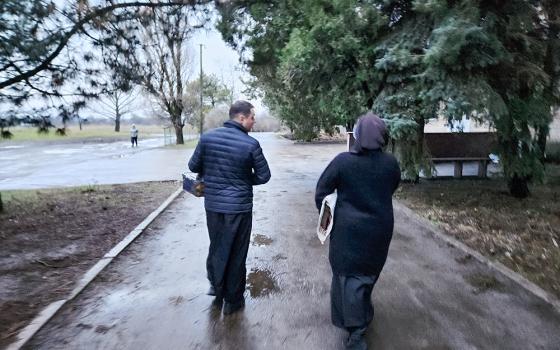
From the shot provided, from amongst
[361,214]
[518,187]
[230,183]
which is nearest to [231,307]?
[230,183]

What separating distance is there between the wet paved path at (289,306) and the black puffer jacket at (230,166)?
106 cm

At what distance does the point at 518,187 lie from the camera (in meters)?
10.4

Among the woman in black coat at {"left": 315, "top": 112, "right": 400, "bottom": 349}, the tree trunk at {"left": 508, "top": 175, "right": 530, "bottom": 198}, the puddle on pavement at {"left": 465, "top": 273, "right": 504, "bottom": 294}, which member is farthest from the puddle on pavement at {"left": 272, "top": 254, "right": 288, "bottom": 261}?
the tree trunk at {"left": 508, "top": 175, "right": 530, "bottom": 198}

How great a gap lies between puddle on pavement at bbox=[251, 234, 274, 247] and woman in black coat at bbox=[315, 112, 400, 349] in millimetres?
3386

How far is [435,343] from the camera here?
12.6 ft

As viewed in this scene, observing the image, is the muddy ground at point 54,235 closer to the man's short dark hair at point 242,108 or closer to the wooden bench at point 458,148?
the man's short dark hair at point 242,108

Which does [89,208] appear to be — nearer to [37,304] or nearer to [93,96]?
[93,96]

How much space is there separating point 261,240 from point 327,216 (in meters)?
3.53

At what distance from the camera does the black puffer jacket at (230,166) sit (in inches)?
165

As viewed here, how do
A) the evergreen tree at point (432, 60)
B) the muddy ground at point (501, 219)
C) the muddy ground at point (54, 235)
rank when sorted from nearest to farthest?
1. the muddy ground at point (54, 235)
2. the muddy ground at point (501, 219)
3. the evergreen tree at point (432, 60)

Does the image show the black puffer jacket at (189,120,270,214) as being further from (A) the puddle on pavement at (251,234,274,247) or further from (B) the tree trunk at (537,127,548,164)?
(B) the tree trunk at (537,127,548,164)

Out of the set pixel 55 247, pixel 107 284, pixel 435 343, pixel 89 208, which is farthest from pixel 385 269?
pixel 89 208

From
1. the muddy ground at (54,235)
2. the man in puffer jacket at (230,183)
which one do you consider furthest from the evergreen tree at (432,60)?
the man in puffer jacket at (230,183)

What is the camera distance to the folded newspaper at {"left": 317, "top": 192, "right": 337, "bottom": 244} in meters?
3.76
